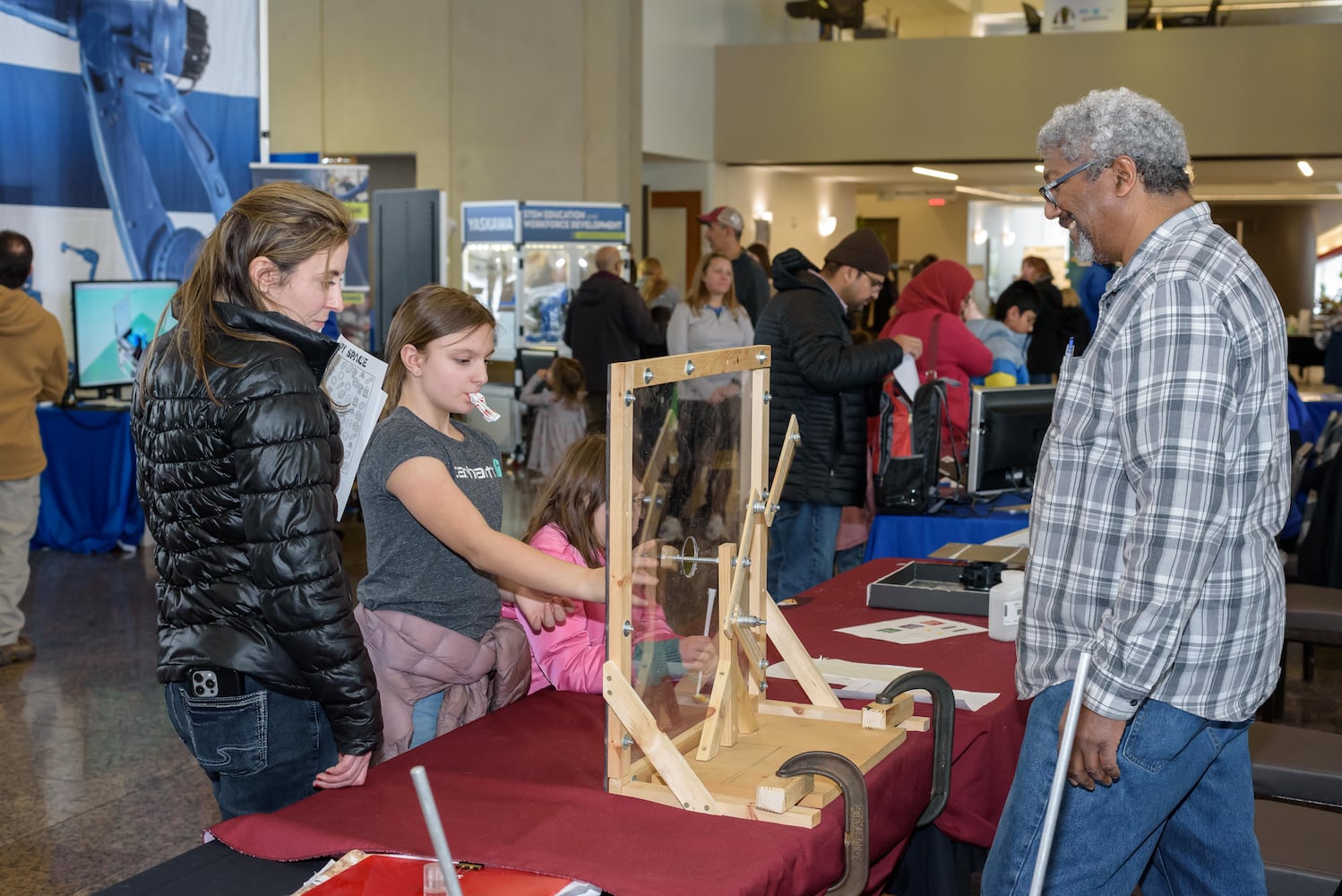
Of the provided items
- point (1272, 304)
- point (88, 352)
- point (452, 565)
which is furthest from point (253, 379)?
point (88, 352)

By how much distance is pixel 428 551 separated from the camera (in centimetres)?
208

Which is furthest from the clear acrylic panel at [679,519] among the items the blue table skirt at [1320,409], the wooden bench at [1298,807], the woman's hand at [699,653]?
the blue table skirt at [1320,409]

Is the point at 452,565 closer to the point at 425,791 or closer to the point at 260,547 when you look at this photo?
the point at 260,547

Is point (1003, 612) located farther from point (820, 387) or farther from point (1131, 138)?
point (820, 387)

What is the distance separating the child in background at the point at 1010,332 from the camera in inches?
247

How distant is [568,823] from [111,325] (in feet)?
19.5

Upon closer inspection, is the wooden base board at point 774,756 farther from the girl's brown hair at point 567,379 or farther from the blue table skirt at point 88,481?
the girl's brown hair at point 567,379

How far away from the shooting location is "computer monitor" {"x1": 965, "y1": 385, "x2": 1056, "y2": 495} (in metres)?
4.18

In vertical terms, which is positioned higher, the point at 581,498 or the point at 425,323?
the point at 425,323

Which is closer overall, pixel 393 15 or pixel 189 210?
pixel 189 210

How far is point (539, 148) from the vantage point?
1244 centimetres

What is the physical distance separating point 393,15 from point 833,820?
12.6m

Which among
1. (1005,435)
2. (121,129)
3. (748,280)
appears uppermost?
(121,129)

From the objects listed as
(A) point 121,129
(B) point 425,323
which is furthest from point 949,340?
(A) point 121,129
